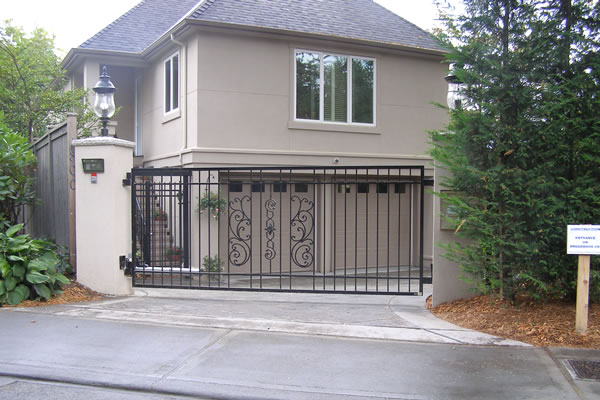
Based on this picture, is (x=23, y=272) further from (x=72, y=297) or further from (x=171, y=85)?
(x=171, y=85)

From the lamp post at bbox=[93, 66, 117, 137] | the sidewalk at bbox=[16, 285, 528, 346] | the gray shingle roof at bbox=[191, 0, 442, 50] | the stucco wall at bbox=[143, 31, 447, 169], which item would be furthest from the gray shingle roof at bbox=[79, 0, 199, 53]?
the sidewalk at bbox=[16, 285, 528, 346]

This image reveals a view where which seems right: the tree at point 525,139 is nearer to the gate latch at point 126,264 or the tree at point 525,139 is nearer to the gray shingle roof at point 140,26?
the gate latch at point 126,264

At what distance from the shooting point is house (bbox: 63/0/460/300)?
39.2 feet

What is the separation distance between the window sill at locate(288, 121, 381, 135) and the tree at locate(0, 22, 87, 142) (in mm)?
4990

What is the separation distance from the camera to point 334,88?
13.1m

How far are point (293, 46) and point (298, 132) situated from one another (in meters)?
1.96

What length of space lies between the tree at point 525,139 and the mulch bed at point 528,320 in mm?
234

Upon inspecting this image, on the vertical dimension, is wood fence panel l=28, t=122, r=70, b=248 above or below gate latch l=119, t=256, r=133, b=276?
above

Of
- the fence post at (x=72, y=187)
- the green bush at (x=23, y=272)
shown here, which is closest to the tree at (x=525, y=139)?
the green bush at (x=23, y=272)

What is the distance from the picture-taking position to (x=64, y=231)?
364 inches

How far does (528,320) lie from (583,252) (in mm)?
1049

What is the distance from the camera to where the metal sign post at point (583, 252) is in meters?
5.73

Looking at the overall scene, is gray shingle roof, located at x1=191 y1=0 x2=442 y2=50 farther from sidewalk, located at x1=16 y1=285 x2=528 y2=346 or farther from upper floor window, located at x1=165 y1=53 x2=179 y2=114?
sidewalk, located at x1=16 y1=285 x2=528 y2=346

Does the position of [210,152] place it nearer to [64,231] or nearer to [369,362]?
[64,231]
